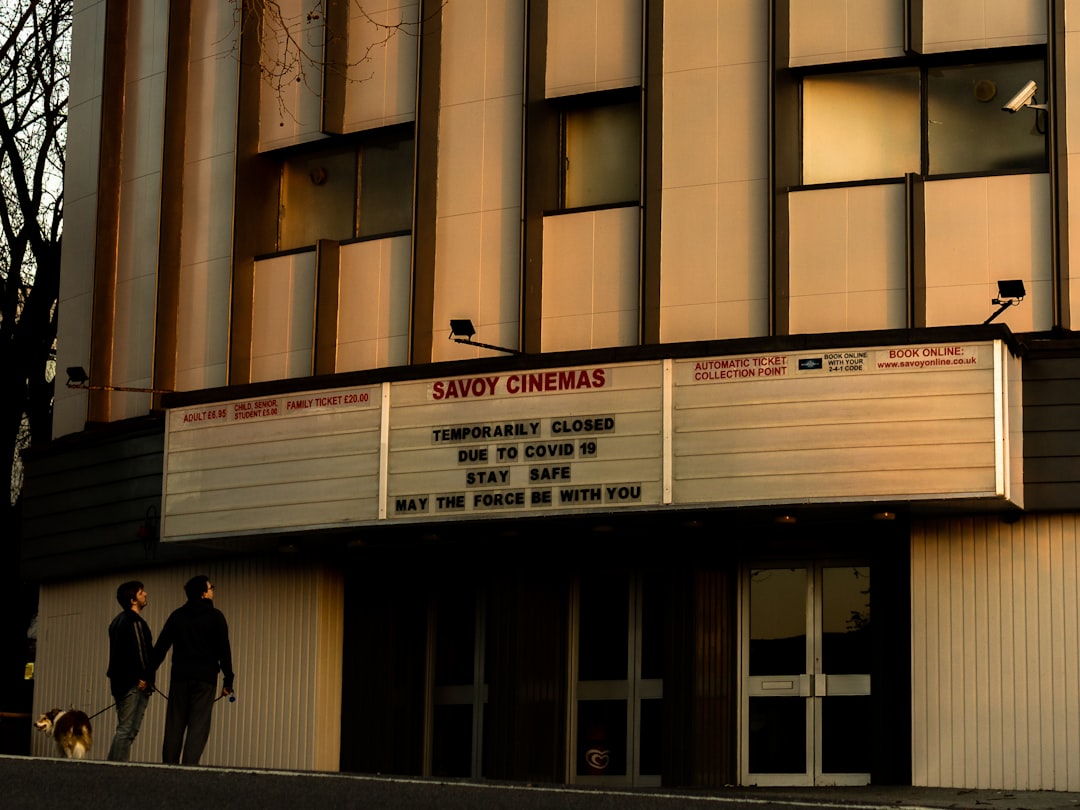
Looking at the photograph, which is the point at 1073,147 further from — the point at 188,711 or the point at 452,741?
the point at 188,711

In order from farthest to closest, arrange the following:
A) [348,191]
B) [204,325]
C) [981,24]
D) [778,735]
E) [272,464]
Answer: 1. [204,325]
2. [348,191]
3. [272,464]
4. [778,735]
5. [981,24]

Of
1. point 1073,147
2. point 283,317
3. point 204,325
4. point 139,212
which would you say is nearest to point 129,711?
point 283,317

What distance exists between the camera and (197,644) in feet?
53.9

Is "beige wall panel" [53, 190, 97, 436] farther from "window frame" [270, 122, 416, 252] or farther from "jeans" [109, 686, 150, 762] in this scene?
"jeans" [109, 686, 150, 762]

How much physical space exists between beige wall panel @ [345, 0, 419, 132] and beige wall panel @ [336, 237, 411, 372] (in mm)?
1508

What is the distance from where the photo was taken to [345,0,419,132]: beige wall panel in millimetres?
21953

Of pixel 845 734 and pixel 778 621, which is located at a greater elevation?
pixel 778 621

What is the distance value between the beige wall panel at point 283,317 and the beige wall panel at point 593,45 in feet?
12.5

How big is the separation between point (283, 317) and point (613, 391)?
521 cm

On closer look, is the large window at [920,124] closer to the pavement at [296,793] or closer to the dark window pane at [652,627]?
the dark window pane at [652,627]

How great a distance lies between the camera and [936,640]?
18.8 meters

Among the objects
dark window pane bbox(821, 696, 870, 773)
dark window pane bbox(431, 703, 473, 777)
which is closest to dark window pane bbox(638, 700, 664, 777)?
dark window pane bbox(821, 696, 870, 773)

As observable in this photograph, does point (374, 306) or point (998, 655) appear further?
point (374, 306)

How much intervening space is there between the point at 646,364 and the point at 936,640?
3934mm
